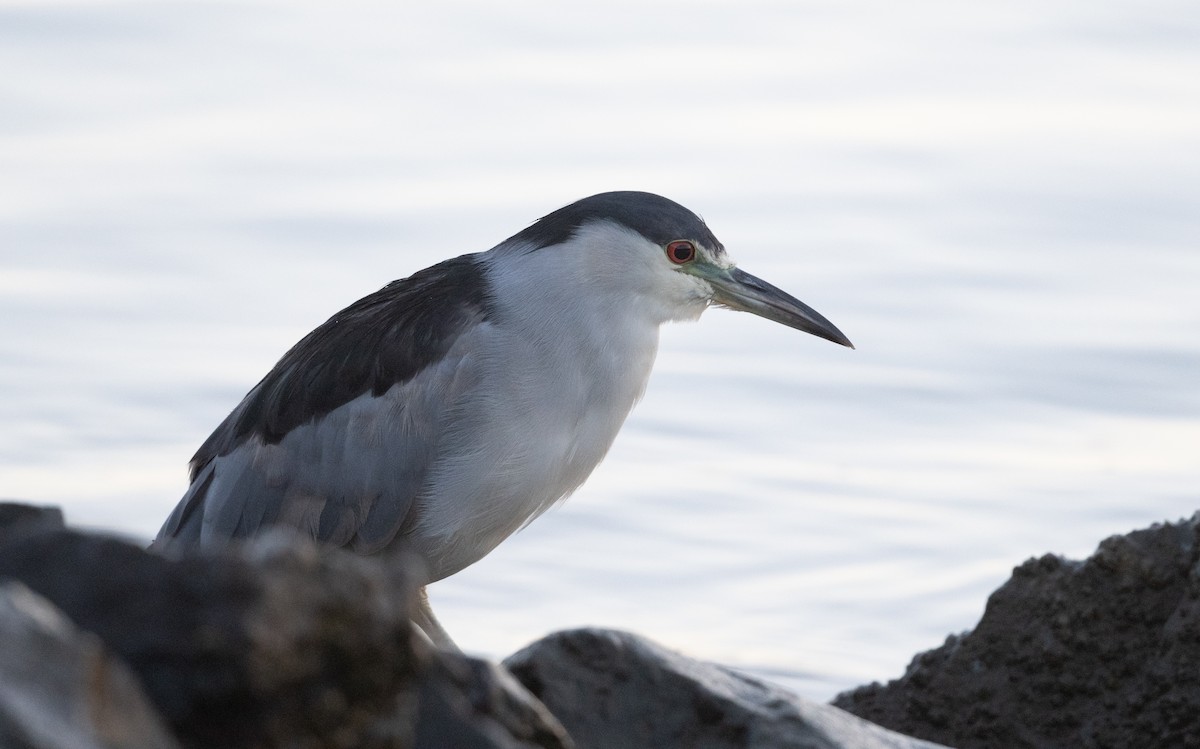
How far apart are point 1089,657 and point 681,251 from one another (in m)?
1.98

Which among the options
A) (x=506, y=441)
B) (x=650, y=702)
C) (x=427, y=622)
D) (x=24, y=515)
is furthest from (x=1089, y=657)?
(x=24, y=515)

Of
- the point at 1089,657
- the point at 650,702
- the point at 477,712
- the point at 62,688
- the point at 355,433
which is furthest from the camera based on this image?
the point at 355,433

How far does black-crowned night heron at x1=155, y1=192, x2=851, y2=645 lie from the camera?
5.33m

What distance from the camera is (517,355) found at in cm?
536

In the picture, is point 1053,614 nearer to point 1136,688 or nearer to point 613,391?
point 1136,688

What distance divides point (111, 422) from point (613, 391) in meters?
4.88

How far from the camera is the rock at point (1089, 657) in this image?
13.1 feet

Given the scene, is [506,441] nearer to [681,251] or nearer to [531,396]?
[531,396]

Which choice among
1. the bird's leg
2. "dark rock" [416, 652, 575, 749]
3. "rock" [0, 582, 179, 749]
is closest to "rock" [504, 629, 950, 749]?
"dark rock" [416, 652, 575, 749]

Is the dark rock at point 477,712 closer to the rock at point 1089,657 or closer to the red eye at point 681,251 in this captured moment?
the rock at point 1089,657

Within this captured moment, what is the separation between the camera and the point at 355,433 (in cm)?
546

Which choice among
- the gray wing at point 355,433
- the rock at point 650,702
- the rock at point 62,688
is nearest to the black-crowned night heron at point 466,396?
the gray wing at point 355,433

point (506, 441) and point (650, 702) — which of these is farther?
point (506, 441)

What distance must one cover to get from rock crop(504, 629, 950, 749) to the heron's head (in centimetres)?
233
